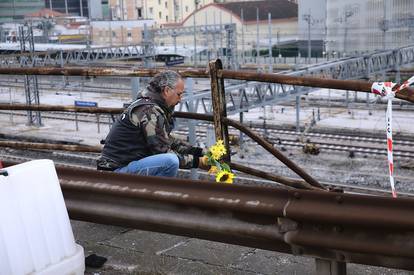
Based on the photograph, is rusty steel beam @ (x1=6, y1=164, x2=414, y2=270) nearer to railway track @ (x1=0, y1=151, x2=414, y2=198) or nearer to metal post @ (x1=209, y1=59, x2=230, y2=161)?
metal post @ (x1=209, y1=59, x2=230, y2=161)

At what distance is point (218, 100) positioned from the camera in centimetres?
506

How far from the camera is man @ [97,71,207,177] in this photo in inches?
181

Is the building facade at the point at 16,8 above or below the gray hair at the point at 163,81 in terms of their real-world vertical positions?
above

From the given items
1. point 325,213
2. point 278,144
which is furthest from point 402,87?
point 278,144

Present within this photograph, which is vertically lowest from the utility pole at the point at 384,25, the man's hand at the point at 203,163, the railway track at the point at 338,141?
the railway track at the point at 338,141

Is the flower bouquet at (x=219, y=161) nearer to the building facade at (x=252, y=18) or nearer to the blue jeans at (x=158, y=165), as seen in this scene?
the blue jeans at (x=158, y=165)

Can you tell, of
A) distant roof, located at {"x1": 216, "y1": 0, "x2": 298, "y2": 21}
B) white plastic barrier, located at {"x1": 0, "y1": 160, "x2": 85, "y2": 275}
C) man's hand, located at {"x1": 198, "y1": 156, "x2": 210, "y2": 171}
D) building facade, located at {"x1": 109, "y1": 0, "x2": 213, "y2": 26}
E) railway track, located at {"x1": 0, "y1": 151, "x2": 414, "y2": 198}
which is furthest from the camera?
building facade, located at {"x1": 109, "y1": 0, "x2": 213, "y2": 26}

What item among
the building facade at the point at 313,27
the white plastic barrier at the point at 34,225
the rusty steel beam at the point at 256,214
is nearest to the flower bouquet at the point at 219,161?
the rusty steel beam at the point at 256,214

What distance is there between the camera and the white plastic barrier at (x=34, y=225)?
3053 mm

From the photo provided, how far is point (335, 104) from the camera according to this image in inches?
1229

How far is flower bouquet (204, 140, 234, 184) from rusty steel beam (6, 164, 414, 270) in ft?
2.97

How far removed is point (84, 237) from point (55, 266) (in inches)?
52.4

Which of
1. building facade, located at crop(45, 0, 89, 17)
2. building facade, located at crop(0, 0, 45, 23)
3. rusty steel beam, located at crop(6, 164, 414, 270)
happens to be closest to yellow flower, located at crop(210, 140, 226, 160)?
rusty steel beam, located at crop(6, 164, 414, 270)

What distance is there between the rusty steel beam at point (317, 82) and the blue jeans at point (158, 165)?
0.77 meters
